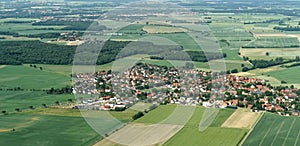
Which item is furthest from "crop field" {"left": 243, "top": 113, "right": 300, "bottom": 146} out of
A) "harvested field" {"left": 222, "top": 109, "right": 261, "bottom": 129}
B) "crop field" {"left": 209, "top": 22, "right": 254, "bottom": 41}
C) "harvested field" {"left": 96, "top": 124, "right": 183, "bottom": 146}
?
"crop field" {"left": 209, "top": 22, "right": 254, "bottom": 41}

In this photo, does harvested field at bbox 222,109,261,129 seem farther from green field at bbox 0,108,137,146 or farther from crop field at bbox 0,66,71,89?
crop field at bbox 0,66,71,89

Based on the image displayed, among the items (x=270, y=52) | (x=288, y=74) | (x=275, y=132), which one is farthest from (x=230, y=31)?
(x=275, y=132)

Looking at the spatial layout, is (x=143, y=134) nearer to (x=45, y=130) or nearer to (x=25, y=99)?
(x=45, y=130)

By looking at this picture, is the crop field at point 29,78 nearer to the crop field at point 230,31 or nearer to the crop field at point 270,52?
the crop field at point 270,52

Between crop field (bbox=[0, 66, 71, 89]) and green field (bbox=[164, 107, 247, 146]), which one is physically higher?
green field (bbox=[164, 107, 247, 146])

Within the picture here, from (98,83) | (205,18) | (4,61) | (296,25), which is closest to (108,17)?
(205,18)

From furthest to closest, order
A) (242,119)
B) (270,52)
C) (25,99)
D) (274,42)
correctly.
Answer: (274,42)
(270,52)
(25,99)
(242,119)
